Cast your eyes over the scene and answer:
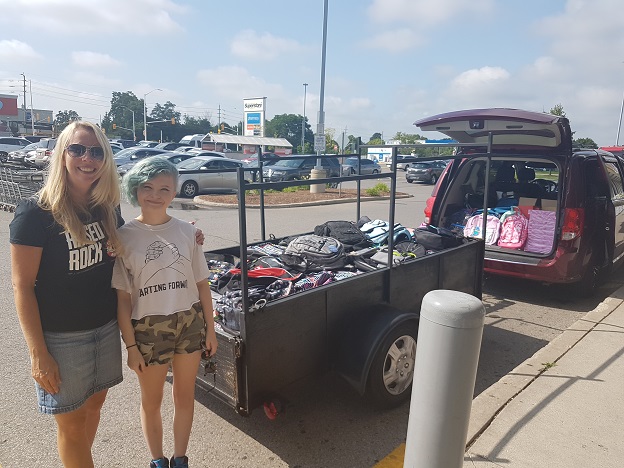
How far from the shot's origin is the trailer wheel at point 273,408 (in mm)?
2732

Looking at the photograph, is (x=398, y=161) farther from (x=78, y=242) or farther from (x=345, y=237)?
(x=78, y=242)

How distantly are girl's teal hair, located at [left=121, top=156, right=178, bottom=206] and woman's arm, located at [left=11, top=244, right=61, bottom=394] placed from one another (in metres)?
0.53

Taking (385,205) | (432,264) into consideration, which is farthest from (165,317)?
(385,205)

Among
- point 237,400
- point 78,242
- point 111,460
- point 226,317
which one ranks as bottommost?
point 111,460

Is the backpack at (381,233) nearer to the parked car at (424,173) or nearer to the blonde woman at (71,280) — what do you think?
the blonde woman at (71,280)

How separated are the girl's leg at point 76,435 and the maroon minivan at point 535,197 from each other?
12.0ft

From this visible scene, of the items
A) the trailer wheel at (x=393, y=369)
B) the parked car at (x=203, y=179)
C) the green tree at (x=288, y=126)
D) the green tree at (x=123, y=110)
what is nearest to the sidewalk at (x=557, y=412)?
the trailer wheel at (x=393, y=369)

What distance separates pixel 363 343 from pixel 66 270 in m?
1.78

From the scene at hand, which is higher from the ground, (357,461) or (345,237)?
(345,237)

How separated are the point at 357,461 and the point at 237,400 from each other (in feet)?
2.62

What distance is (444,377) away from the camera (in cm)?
205

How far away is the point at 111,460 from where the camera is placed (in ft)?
9.13

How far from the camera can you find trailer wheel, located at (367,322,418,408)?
3.13m

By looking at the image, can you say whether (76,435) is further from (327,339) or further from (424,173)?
(424,173)
